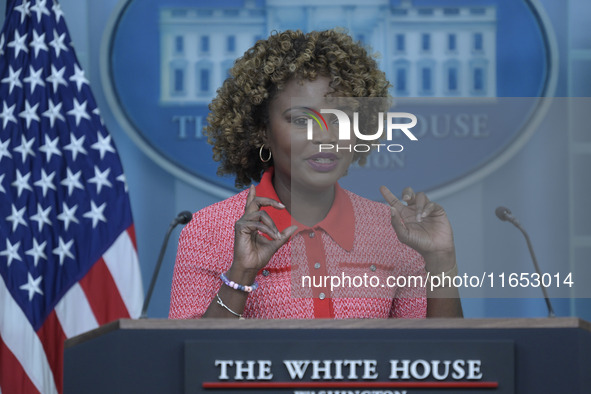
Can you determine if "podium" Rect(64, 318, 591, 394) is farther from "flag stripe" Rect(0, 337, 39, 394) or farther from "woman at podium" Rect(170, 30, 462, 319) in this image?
"flag stripe" Rect(0, 337, 39, 394)

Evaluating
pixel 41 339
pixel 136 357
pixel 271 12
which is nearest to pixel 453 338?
pixel 136 357

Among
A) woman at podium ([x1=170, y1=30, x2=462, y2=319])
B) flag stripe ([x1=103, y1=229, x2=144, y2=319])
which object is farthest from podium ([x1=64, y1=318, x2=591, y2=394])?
flag stripe ([x1=103, y1=229, x2=144, y2=319])

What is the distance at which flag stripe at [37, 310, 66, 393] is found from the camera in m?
3.62

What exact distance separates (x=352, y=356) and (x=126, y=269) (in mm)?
2315

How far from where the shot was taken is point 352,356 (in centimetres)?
158

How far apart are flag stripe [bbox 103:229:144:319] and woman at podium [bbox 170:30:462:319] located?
1.44 meters

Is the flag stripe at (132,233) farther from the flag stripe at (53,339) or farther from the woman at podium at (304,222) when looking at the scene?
the woman at podium at (304,222)

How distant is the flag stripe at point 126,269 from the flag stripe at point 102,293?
2 centimetres

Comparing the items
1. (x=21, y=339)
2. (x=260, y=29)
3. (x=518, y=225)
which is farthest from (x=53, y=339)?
(x=518, y=225)

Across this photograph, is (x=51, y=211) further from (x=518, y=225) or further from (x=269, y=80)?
(x=518, y=225)

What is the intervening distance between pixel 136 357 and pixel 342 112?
2.21 feet

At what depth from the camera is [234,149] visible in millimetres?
2367

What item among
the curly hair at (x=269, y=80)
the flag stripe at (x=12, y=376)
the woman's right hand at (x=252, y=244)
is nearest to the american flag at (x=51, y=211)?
the flag stripe at (x=12, y=376)

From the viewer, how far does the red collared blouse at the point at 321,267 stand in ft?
6.09
